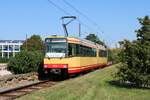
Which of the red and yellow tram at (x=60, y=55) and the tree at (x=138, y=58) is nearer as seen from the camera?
the tree at (x=138, y=58)

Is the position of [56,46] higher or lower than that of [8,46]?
lower

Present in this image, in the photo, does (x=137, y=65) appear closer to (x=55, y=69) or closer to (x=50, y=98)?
(x=50, y=98)

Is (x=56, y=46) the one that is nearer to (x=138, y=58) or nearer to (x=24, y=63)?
(x=24, y=63)

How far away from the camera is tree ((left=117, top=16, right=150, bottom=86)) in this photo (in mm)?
20844

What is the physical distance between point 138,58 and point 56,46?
32.5ft

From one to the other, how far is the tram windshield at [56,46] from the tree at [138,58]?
28.4 feet

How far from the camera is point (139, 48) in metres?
21.2

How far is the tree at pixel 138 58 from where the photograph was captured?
20844mm

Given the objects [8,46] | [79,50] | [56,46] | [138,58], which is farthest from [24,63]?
[8,46]

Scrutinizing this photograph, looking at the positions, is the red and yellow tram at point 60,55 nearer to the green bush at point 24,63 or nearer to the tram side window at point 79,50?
the tram side window at point 79,50

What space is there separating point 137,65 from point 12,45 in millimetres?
166988

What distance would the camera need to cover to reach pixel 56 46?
3017cm

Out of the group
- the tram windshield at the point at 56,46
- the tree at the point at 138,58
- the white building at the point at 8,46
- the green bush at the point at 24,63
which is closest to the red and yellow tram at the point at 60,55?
the tram windshield at the point at 56,46

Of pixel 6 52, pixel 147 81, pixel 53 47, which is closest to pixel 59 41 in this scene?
pixel 53 47
